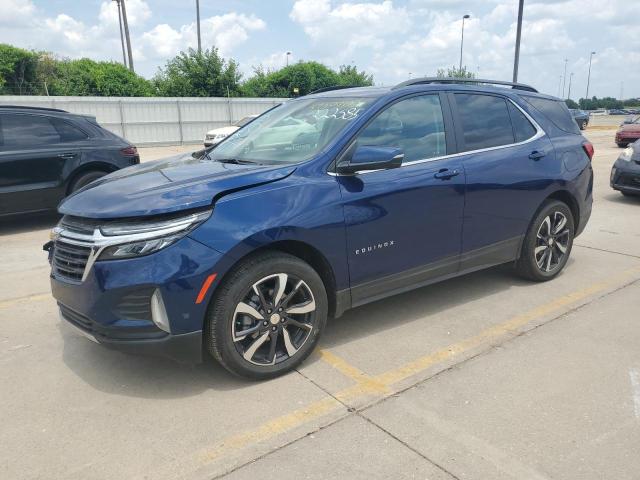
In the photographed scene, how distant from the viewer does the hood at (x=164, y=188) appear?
3.01 meters

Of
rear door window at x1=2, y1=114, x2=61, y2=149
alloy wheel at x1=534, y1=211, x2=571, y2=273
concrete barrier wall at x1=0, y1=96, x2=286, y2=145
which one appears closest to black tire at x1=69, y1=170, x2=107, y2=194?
rear door window at x1=2, y1=114, x2=61, y2=149

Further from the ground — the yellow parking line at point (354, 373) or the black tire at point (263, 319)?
the black tire at point (263, 319)

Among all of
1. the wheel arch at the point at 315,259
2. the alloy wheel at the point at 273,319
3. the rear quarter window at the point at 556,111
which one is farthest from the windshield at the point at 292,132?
the rear quarter window at the point at 556,111

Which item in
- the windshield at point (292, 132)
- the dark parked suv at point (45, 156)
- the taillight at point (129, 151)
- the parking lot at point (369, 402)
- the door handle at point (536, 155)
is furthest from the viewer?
the taillight at point (129, 151)

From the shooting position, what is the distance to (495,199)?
4480 mm

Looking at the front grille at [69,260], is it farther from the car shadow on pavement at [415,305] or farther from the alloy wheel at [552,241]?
the alloy wheel at [552,241]

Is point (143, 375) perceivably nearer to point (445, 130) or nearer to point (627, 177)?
point (445, 130)

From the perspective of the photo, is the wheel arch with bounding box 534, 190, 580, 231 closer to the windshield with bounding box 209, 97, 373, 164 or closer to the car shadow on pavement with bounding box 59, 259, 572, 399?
the car shadow on pavement with bounding box 59, 259, 572, 399

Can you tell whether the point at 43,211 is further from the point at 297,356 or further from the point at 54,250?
the point at 297,356

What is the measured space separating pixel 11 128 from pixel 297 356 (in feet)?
20.3

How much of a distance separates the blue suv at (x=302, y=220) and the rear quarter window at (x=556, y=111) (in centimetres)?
17

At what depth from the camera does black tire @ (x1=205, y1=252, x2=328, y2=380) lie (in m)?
3.12

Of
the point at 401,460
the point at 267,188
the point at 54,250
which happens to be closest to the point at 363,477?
the point at 401,460

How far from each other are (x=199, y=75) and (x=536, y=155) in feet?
111
